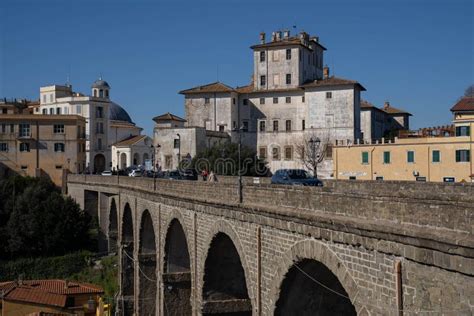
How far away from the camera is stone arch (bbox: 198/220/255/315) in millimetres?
19844

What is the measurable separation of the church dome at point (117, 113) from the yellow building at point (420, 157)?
2351 inches

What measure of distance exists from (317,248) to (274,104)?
199 ft

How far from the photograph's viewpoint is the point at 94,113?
289 feet

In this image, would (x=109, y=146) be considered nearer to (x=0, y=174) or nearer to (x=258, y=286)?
(x=0, y=174)

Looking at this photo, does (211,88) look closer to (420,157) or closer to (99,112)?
(99,112)

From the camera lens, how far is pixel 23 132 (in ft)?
231

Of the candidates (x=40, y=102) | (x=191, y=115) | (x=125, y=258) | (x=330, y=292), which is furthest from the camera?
(x=40, y=102)

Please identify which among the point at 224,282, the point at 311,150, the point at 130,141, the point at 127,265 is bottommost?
Result: the point at 127,265

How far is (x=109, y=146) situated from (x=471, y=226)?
3376 inches

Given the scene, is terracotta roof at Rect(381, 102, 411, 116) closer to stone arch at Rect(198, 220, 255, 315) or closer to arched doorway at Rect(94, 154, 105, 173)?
arched doorway at Rect(94, 154, 105, 173)

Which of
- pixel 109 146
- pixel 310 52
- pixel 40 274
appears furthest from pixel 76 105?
pixel 40 274

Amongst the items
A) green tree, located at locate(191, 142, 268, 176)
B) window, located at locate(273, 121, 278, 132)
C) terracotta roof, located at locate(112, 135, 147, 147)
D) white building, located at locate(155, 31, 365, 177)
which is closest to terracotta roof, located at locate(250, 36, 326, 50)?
white building, located at locate(155, 31, 365, 177)

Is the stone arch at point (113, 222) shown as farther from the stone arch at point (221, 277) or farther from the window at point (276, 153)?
the window at point (276, 153)

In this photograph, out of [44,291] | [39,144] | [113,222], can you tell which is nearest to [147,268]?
[44,291]
